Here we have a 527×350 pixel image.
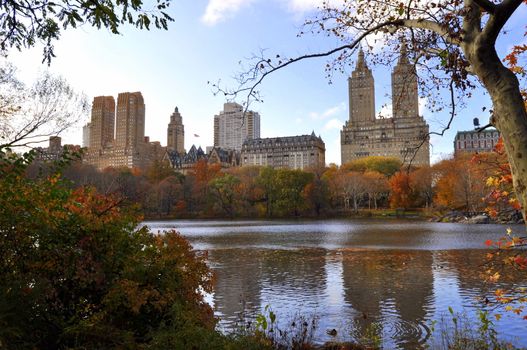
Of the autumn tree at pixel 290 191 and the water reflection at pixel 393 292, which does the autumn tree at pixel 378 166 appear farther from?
the water reflection at pixel 393 292

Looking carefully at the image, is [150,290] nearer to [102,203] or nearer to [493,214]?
[102,203]

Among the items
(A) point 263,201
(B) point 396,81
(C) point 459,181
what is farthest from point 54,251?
(A) point 263,201

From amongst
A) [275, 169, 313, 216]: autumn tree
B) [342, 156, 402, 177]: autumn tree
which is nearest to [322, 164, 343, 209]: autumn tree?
[275, 169, 313, 216]: autumn tree

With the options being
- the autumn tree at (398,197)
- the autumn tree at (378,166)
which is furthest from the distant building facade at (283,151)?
the autumn tree at (398,197)

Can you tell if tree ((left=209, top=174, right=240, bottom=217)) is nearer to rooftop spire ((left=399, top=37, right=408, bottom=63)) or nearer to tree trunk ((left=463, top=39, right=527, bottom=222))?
rooftop spire ((left=399, top=37, right=408, bottom=63))

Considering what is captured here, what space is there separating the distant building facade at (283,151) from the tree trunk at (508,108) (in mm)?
148437

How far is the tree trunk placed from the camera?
297cm

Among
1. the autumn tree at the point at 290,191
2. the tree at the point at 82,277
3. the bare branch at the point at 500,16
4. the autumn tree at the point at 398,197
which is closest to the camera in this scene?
the bare branch at the point at 500,16

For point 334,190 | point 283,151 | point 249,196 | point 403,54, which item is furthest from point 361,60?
point 283,151

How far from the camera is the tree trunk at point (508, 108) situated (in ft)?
9.76

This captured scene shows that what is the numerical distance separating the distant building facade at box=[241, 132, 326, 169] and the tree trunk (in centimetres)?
14844

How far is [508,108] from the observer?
304cm

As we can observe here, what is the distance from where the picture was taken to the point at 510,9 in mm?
3092

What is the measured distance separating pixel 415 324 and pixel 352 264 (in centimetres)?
782
